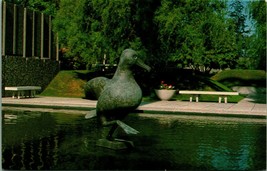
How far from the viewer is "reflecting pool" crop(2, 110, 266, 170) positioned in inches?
332

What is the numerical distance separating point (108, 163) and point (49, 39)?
23713mm

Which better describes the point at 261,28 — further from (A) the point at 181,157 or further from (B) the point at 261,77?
(B) the point at 261,77

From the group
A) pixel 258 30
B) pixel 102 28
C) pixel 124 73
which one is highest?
pixel 102 28

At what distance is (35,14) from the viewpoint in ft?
95.1

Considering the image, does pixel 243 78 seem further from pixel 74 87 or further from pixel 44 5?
pixel 44 5

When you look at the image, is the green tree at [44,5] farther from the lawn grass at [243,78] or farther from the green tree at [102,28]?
the lawn grass at [243,78]

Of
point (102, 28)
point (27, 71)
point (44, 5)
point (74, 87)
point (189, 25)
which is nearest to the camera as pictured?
point (189, 25)

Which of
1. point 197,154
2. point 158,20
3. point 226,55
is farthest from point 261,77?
point 197,154

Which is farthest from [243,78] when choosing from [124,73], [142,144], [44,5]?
[124,73]

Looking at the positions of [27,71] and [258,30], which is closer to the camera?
[258,30]

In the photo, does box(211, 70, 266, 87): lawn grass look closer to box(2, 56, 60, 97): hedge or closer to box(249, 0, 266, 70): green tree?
box(2, 56, 60, 97): hedge

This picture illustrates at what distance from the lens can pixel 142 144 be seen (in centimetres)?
1066

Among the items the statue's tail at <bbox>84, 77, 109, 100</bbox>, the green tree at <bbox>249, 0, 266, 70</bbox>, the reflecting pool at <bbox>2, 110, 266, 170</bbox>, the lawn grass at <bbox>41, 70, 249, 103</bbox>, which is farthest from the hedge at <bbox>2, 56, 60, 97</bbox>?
the green tree at <bbox>249, 0, 266, 70</bbox>

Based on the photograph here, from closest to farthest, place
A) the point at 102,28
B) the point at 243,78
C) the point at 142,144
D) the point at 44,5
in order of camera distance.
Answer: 1. the point at 142,144
2. the point at 102,28
3. the point at 44,5
4. the point at 243,78
